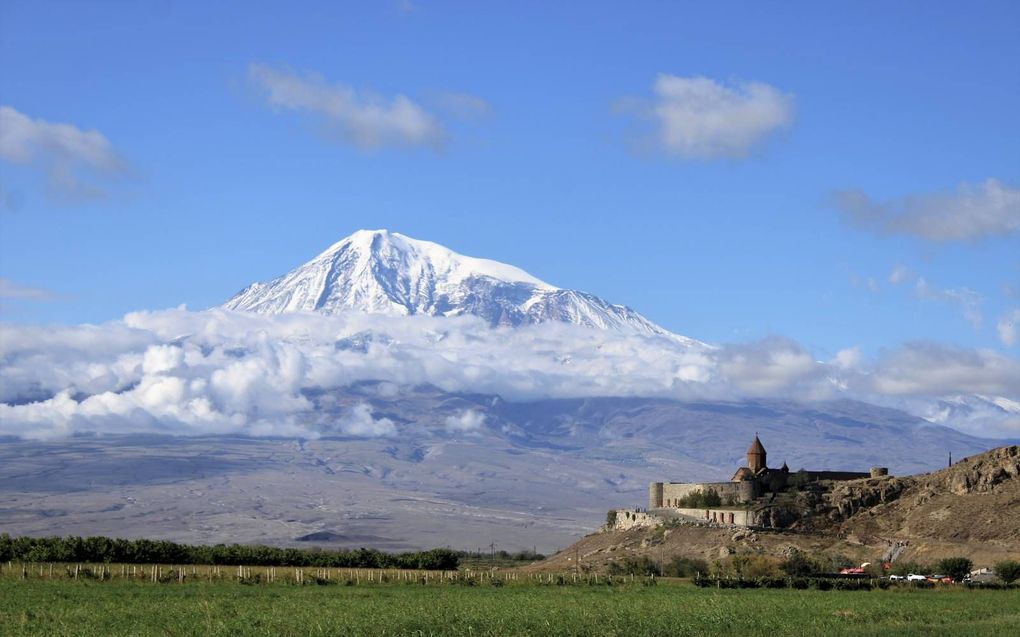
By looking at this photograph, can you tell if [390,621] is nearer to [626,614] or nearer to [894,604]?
[626,614]

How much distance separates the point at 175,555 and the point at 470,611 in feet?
102

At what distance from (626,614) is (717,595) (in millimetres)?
12605

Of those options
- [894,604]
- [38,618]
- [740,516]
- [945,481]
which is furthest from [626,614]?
[945,481]

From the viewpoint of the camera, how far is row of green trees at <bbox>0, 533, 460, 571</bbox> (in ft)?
247

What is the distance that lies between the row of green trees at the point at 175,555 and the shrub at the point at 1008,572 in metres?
32.5

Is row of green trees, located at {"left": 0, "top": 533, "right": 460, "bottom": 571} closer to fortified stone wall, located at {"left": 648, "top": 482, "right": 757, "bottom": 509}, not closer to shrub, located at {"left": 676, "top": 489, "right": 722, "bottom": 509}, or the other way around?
shrub, located at {"left": 676, "top": 489, "right": 722, "bottom": 509}

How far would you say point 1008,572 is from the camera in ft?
264

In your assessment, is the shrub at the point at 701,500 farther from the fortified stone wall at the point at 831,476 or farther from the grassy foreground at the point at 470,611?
the grassy foreground at the point at 470,611

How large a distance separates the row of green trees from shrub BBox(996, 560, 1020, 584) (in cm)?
3253

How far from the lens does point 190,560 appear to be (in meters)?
79.6

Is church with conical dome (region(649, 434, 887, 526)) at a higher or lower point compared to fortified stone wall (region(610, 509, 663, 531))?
higher

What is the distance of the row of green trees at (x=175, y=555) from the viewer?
7538cm

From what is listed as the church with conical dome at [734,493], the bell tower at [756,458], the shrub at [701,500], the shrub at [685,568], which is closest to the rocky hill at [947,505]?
the church with conical dome at [734,493]

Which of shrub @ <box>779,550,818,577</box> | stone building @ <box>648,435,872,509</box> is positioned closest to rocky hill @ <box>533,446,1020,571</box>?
stone building @ <box>648,435,872,509</box>
